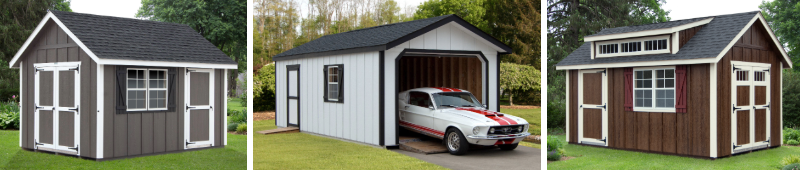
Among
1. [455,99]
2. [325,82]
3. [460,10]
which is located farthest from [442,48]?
[460,10]

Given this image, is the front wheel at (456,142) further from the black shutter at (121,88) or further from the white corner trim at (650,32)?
the black shutter at (121,88)

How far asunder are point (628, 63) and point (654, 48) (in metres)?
0.59

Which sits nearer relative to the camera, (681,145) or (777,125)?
(681,145)

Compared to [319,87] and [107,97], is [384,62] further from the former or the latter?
[107,97]

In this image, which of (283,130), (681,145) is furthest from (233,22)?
(681,145)

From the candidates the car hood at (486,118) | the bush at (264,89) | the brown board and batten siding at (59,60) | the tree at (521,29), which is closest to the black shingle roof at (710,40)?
the car hood at (486,118)

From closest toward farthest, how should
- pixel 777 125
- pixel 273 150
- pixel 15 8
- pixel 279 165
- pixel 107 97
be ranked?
pixel 279 165, pixel 107 97, pixel 273 150, pixel 777 125, pixel 15 8

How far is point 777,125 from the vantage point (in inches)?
489

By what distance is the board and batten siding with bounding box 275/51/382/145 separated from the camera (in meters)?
11.1

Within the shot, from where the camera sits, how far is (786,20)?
21562 millimetres

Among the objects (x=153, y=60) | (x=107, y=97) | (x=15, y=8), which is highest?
(x=15, y=8)

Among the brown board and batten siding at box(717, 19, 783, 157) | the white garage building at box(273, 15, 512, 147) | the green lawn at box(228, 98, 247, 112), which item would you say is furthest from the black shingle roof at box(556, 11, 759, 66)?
the green lawn at box(228, 98, 247, 112)

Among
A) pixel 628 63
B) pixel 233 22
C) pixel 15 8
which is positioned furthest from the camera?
pixel 233 22

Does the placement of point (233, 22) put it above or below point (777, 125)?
above
